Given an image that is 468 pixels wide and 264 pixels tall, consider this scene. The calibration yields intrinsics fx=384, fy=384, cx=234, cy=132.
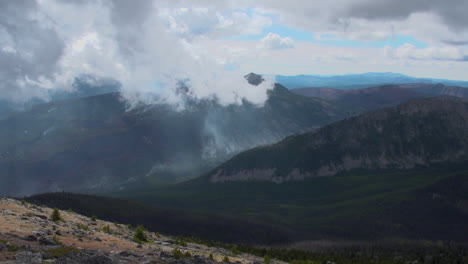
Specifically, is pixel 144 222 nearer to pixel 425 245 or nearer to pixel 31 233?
pixel 425 245

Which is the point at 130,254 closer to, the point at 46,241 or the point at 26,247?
the point at 46,241

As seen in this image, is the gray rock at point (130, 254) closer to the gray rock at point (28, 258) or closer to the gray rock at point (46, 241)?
the gray rock at point (46, 241)

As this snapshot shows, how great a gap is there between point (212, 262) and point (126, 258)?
11748 millimetres

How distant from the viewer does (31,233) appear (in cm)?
4328

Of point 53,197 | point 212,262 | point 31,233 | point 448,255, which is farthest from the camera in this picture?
point 53,197

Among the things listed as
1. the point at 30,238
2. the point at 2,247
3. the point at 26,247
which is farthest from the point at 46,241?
the point at 2,247

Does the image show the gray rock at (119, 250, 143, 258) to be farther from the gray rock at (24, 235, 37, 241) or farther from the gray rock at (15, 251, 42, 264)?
the gray rock at (24, 235, 37, 241)

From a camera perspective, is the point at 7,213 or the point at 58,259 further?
the point at 7,213

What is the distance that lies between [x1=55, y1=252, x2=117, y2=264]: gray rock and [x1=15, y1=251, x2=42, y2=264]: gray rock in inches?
67.1

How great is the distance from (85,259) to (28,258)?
4.78 meters

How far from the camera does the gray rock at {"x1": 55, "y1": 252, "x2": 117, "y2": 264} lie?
35078 mm

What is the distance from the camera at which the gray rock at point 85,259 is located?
1381 inches

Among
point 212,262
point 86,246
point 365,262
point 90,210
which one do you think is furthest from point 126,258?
point 90,210

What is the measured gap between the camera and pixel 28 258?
34094 mm
